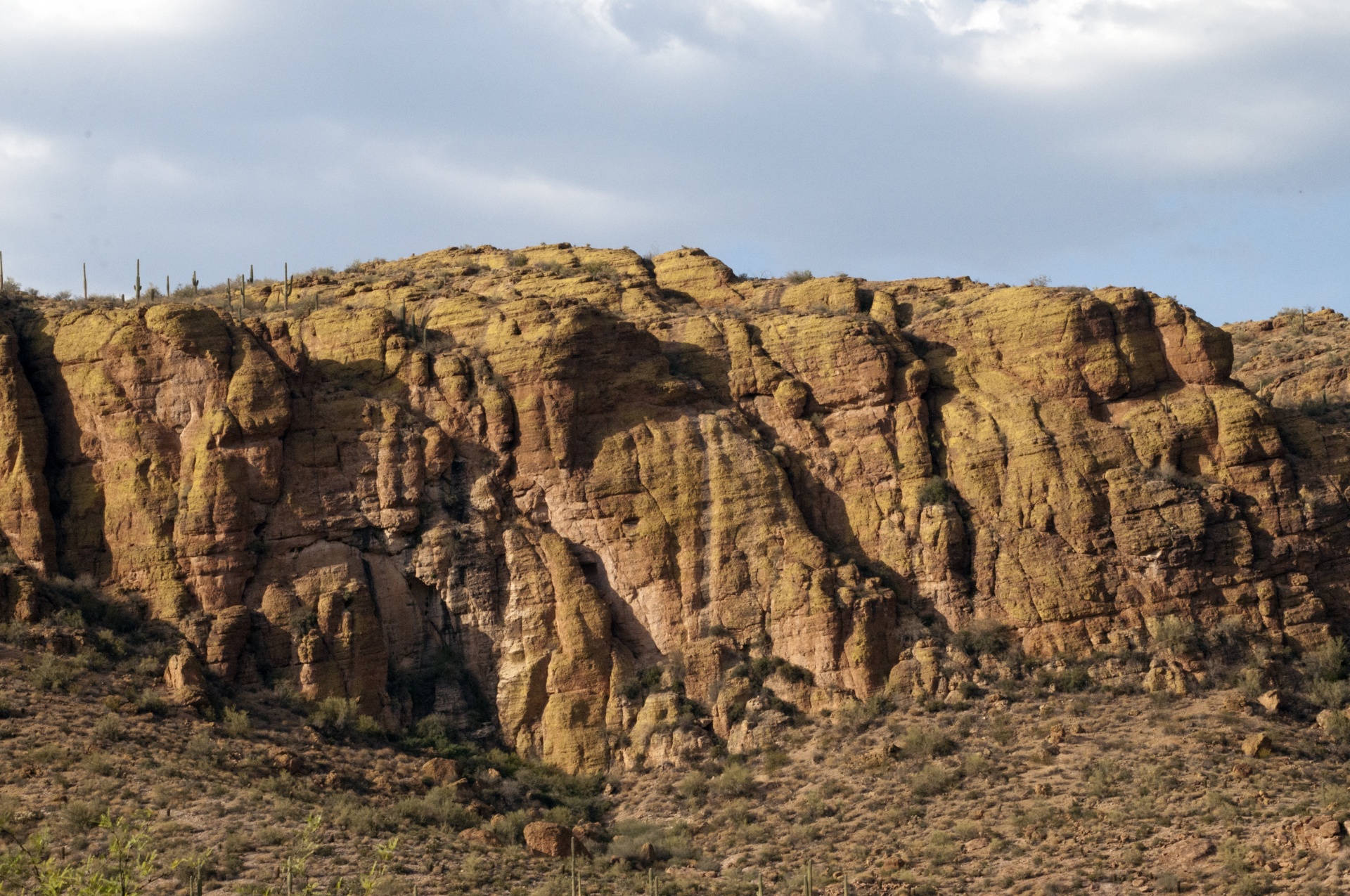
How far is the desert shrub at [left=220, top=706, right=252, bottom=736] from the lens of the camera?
149 feet

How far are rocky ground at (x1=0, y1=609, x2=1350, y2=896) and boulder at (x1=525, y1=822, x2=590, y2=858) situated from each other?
326 millimetres

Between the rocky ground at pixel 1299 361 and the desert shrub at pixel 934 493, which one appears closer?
the desert shrub at pixel 934 493

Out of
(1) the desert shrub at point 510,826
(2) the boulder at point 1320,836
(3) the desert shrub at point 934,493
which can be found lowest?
(2) the boulder at point 1320,836

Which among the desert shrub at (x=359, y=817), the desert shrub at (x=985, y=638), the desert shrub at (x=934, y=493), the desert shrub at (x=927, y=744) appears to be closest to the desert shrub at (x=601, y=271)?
the desert shrub at (x=934, y=493)

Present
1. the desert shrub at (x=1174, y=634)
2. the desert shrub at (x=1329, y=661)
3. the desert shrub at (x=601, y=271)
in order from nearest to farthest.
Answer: the desert shrub at (x=1329, y=661) < the desert shrub at (x=1174, y=634) < the desert shrub at (x=601, y=271)

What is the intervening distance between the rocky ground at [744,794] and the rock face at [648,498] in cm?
140

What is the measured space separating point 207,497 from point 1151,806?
2500cm

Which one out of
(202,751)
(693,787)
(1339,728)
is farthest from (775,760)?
(202,751)

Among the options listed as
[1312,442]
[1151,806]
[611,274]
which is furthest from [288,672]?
[1312,442]

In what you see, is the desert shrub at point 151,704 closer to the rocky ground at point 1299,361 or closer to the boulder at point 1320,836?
the boulder at point 1320,836

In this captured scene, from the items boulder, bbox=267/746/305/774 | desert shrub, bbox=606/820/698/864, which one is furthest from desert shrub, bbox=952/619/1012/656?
boulder, bbox=267/746/305/774

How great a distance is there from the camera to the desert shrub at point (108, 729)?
4338 centimetres

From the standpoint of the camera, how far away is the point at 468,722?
49344 millimetres

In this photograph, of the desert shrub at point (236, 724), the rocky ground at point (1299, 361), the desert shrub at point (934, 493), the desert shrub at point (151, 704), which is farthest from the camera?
the rocky ground at point (1299, 361)
